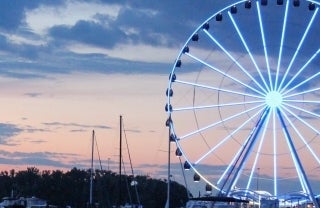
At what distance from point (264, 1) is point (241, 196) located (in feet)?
47.0

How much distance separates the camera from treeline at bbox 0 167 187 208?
147750mm

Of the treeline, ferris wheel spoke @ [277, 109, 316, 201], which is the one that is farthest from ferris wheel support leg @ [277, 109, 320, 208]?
the treeline

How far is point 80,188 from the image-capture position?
174m

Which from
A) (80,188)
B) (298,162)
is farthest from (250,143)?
(80,188)

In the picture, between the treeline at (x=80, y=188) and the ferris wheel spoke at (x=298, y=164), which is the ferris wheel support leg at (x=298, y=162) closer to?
the ferris wheel spoke at (x=298, y=164)

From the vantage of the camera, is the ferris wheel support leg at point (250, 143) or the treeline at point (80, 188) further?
the treeline at point (80, 188)

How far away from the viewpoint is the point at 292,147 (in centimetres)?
6644

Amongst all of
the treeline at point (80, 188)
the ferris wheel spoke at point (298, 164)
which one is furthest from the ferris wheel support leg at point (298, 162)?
the treeline at point (80, 188)

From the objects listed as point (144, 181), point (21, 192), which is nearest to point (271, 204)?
point (144, 181)

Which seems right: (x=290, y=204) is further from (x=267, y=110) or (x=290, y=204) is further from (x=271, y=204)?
(x=267, y=110)

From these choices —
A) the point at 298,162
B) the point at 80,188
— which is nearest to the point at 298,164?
the point at 298,162

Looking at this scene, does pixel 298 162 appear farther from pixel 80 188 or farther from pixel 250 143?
pixel 80 188

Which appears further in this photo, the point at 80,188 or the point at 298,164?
the point at 80,188

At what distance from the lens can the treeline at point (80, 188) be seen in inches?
Answer: 5817
